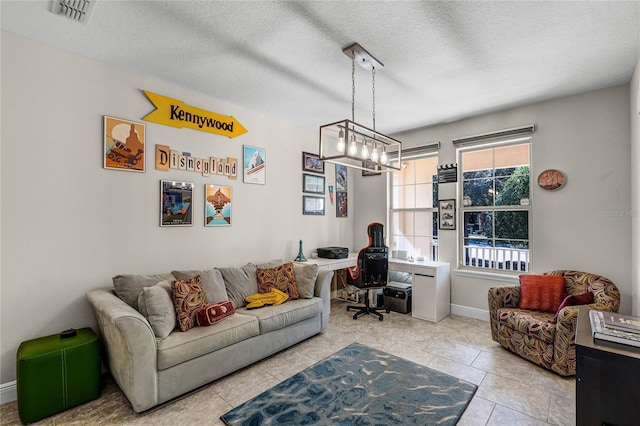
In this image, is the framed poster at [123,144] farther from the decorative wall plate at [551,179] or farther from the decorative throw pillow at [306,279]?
the decorative wall plate at [551,179]

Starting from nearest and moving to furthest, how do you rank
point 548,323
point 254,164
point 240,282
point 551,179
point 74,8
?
point 74,8 < point 548,323 < point 240,282 < point 551,179 < point 254,164

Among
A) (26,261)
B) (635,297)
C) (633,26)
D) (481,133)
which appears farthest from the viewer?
(481,133)

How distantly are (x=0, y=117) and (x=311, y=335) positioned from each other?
3.34 metres

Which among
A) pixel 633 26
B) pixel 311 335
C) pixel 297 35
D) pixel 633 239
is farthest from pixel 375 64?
pixel 633 239

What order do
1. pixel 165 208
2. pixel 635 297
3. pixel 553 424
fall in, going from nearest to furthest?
pixel 553 424
pixel 635 297
pixel 165 208

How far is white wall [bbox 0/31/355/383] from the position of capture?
2.30 meters

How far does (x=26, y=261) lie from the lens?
235cm

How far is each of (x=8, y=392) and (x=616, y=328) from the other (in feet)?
13.3

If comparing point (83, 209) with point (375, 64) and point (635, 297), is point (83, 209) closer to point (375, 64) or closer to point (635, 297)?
point (375, 64)

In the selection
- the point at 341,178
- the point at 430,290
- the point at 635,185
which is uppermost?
the point at 341,178

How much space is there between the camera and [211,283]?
9.86ft

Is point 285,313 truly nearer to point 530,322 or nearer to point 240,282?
point 240,282

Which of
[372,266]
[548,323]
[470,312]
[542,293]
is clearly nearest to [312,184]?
[372,266]

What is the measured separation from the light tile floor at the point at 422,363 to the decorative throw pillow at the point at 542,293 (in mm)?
589
